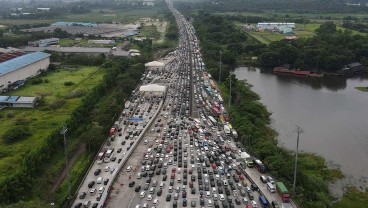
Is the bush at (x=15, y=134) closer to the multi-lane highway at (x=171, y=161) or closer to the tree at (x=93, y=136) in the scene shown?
the tree at (x=93, y=136)

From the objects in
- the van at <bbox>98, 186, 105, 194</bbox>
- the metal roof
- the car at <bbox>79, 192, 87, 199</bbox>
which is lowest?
the car at <bbox>79, 192, 87, 199</bbox>

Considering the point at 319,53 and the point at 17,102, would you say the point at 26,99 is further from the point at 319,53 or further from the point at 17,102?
the point at 319,53

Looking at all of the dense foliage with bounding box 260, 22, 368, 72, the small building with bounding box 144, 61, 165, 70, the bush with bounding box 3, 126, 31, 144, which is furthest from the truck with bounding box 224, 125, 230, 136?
the dense foliage with bounding box 260, 22, 368, 72

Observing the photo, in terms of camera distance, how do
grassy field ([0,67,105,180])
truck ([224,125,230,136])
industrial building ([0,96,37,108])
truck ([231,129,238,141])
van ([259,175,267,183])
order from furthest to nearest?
industrial building ([0,96,37,108]) → truck ([224,125,230,136]) → truck ([231,129,238,141]) → grassy field ([0,67,105,180]) → van ([259,175,267,183])

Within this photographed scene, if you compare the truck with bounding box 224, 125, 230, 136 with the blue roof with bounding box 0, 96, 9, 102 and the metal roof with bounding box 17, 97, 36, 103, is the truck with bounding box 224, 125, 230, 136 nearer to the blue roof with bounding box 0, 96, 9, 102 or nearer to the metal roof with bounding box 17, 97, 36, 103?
the metal roof with bounding box 17, 97, 36, 103

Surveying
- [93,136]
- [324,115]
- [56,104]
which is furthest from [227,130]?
[56,104]

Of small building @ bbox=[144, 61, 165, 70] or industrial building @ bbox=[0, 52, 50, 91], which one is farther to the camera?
small building @ bbox=[144, 61, 165, 70]

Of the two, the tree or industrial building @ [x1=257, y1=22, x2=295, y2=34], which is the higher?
industrial building @ [x1=257, y1=22, x2=295, y2=34]

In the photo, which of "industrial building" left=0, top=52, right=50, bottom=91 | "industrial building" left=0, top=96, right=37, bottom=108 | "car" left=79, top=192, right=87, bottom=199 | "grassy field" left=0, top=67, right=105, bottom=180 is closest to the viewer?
"car" left=79, top=192, right=87, bottom=199
